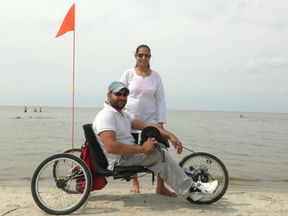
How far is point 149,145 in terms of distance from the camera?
3293 mm

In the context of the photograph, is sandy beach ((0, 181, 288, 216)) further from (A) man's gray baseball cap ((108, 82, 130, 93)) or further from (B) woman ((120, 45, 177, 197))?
(A) man's gray baseball cap ((108, 82, 130, 93))

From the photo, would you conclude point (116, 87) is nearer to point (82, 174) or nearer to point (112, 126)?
point (112, 126)

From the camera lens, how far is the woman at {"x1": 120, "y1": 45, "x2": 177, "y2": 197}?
4.10 meters

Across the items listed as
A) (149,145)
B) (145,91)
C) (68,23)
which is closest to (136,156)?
(149,145)

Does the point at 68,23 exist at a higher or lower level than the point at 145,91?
higher

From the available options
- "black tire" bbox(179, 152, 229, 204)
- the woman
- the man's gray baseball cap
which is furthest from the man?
the woman

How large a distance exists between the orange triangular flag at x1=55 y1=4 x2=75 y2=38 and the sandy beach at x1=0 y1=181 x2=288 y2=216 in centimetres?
229

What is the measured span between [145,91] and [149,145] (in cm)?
103

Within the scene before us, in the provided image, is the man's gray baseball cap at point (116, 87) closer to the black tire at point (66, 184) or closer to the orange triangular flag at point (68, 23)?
the black tire at point (66, 184)

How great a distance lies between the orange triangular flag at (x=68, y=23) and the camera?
4141 millimetres

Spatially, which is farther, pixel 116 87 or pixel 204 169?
pixel 204 169

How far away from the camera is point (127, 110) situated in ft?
13.6

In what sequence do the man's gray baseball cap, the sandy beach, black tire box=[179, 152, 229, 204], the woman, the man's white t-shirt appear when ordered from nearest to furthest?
the man's white t-shirt < the man's gray baseball cap < the sandy beach < black tire box=[179, 152, 229, 204] < the woman

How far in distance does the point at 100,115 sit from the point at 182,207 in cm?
151
